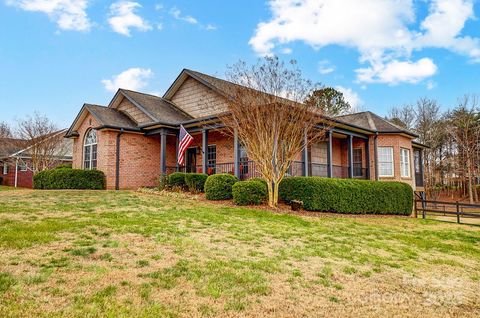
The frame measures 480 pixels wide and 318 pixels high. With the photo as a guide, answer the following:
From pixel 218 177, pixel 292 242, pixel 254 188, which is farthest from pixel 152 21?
pixel 292 242

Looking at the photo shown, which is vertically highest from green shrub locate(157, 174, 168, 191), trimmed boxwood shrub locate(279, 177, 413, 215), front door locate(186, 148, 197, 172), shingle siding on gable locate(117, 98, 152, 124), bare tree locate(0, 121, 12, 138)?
bare tree locate(0, 121, 12, 138)

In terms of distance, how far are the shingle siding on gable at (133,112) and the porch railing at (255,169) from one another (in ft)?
10.0

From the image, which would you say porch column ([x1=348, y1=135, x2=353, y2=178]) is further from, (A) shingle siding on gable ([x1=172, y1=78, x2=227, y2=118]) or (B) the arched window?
(B) the arched window

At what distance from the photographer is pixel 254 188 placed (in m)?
12.3

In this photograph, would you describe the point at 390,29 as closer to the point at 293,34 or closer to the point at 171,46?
the point at 293,34

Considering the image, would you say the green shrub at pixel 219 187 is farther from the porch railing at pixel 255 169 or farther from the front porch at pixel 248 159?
the front porch at pixel 248 159

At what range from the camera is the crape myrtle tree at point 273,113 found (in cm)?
1186

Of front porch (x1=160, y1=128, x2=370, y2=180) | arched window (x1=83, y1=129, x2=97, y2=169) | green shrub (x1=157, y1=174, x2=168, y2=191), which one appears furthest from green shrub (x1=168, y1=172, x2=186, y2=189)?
arched window (x1=83, y1=129, x2=97, y2=169)

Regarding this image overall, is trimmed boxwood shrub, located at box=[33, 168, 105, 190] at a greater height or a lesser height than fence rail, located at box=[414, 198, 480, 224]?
greater

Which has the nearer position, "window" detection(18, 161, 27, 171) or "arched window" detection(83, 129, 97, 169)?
"arched window" detection(83, 129, 97, 169)

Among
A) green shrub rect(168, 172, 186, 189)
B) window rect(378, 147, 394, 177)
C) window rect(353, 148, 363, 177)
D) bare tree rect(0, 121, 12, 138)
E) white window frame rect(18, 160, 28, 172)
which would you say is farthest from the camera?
bare tree rect(0, 121, 12, 138)

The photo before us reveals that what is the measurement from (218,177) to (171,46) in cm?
879

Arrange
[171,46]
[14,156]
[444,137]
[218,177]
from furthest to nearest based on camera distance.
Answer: [444,137] < [14,156] < [171,46] < [218,177]

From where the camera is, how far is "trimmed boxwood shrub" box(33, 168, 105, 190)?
1725 centimetres
